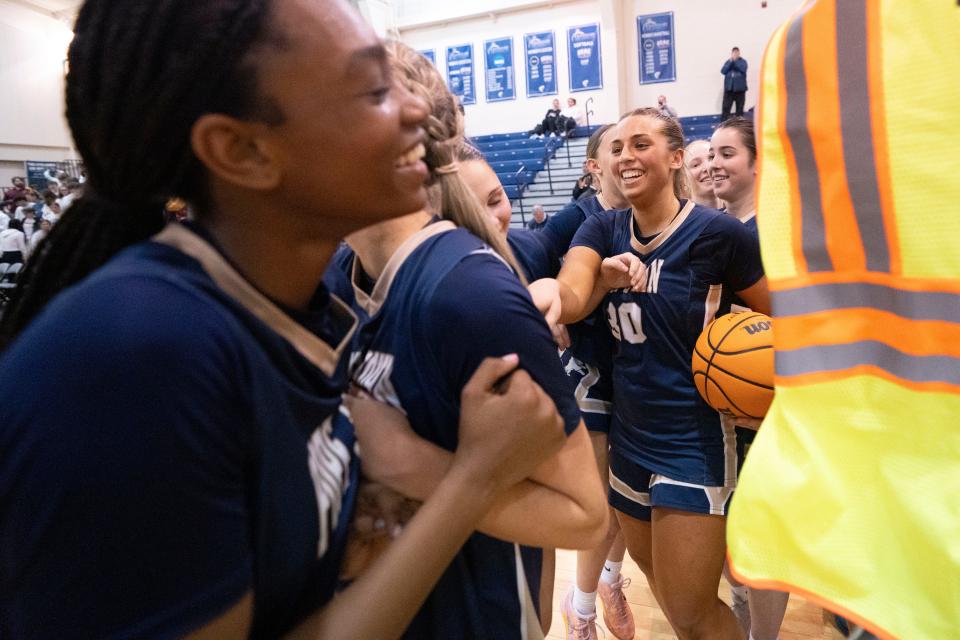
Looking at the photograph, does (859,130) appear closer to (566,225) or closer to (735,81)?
(566,225)

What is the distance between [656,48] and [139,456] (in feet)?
50.7

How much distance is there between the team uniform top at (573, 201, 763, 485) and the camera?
209 cm

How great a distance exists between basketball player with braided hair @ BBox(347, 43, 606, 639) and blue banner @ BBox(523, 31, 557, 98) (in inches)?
596

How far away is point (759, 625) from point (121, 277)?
8.23 feet

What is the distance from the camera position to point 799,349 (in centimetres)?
82

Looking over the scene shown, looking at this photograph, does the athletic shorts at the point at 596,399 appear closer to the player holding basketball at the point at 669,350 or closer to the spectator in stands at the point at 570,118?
the player holding basketball at the point at 669,350

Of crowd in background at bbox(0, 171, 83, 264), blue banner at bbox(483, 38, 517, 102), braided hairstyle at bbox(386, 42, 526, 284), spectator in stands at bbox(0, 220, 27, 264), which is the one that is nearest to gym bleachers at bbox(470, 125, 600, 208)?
blue banner at bbox(483, 38, 517, 102)

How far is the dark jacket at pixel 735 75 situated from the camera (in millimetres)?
12865

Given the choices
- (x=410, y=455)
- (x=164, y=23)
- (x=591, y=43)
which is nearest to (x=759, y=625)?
(x=410, y=455)

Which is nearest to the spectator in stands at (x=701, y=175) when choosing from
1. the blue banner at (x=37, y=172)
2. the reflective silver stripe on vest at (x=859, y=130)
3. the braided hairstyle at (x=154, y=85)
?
the reflective silver stripe on vest at (x=859, y=130)

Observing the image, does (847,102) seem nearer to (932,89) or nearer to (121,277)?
(932,89)

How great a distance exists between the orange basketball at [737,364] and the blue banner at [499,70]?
14.8 m

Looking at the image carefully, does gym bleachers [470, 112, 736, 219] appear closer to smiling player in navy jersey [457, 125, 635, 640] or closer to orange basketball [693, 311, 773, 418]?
smiling player in navy jersey [457, 125, 635, 640]

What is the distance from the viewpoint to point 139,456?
0.56 meters
